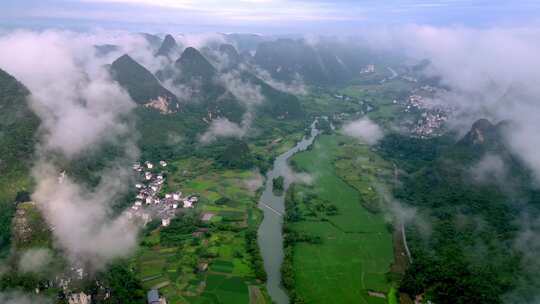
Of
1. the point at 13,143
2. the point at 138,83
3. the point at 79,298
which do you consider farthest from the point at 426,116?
the point at 79,298

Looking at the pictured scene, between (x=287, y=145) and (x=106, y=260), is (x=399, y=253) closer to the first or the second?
(x=106, y=260)

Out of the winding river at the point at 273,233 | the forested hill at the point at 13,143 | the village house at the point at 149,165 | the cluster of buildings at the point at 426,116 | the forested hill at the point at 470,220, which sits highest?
the forested hill at the point at 13,143

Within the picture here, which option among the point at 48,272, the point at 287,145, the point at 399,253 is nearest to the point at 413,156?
the point at 287,145

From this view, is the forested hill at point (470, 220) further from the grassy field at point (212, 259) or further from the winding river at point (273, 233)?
the grassy field at point (212, 259)

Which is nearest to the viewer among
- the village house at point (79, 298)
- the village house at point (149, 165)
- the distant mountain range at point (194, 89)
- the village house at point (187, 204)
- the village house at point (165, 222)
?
the village house at point (79, 298)

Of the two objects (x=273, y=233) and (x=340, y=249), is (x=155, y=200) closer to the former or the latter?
(x=273, y=233)

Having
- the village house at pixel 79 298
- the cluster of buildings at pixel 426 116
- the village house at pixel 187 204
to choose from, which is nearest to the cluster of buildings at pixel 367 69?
the cluster of buildings at pixel 426 116

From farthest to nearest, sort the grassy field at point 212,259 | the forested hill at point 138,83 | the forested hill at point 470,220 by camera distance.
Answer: the forested hill at point 138,83 < the grassy field at point 212,259 < the forested hill at point 470,220

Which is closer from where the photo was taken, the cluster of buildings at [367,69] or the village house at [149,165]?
the village house at [149,165]

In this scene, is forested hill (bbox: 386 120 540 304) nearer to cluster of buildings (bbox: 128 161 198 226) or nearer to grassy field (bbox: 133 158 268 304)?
grassy field (bbox: 133 158 268 304)
